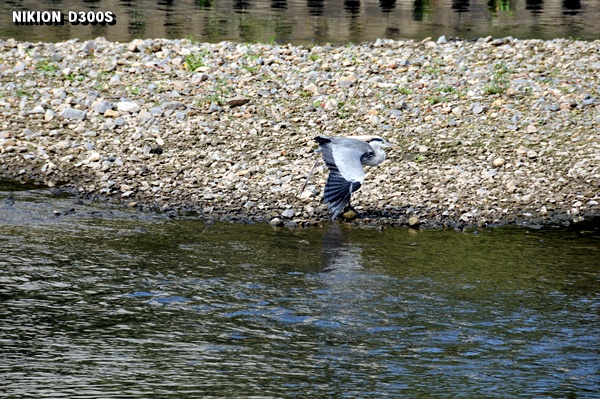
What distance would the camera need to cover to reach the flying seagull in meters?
11.5

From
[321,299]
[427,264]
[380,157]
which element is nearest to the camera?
[321,299]

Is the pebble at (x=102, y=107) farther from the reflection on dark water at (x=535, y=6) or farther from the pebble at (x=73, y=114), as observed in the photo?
the reflection on dark water at (x=535, y=6)

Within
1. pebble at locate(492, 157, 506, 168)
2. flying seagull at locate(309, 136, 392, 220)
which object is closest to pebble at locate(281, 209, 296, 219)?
flying seagull at locate(309, 136, 392, 220)

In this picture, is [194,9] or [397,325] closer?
[397,325]

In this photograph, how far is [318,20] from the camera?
29078 mm

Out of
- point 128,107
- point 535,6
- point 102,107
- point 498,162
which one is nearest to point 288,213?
point 498,162

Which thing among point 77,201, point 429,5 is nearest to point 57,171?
point 77,201

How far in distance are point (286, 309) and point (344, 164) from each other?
9.71ft

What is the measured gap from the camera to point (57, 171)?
13.9 meters

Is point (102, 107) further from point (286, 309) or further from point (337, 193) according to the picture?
point (286, 309)

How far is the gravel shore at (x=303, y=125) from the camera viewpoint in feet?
42.4

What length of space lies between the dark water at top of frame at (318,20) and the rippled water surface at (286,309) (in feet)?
36.4

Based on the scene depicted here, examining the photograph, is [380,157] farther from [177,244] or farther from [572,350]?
[572,350]

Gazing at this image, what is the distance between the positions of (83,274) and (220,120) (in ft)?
19.0
